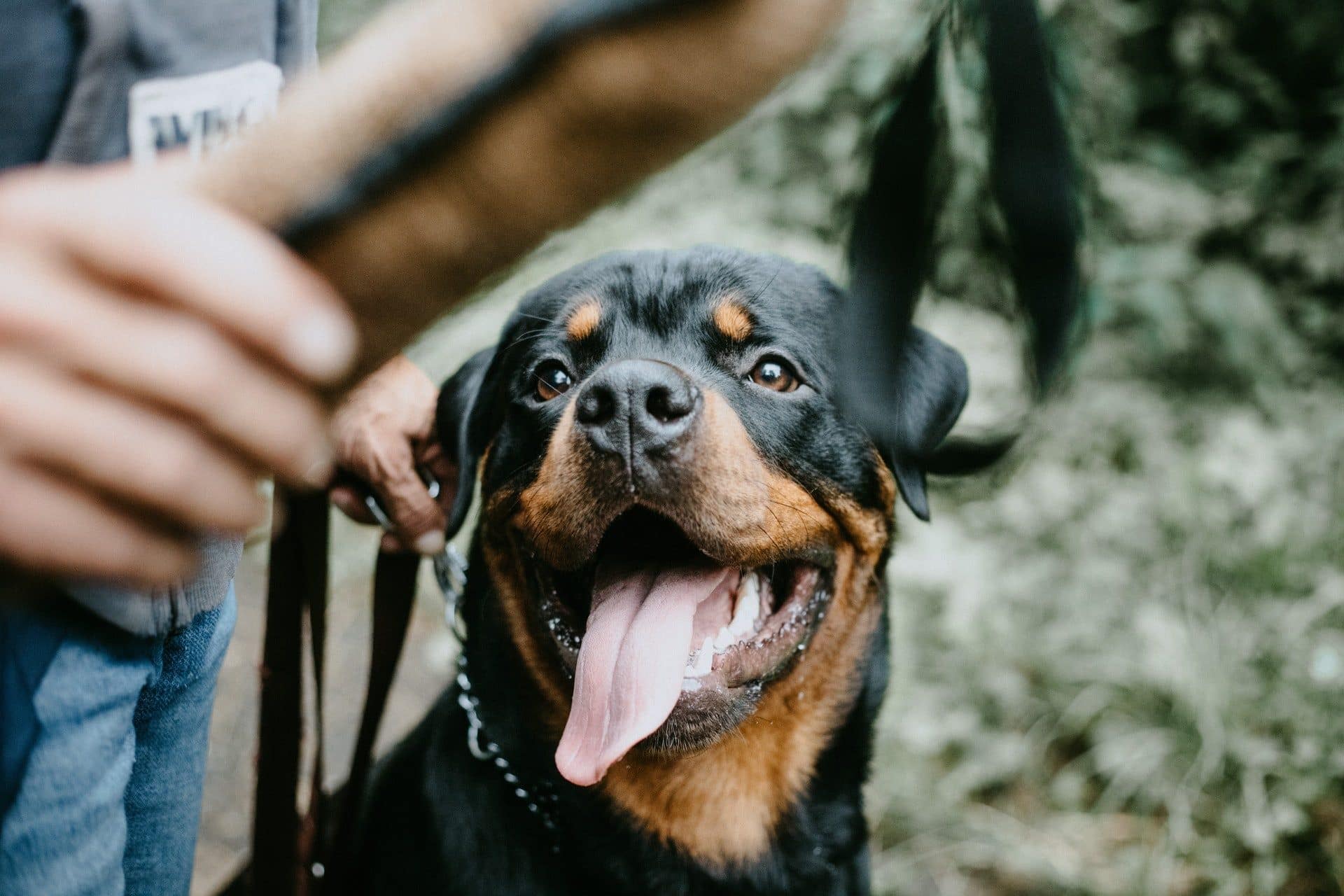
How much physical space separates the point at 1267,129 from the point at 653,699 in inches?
142

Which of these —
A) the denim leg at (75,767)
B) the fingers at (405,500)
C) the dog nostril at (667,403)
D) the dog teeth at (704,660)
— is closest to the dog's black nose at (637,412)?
the dog nostril at (667,403)

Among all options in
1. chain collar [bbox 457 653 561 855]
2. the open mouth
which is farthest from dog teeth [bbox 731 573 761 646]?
chain collar [bbox 457 653 561 855]

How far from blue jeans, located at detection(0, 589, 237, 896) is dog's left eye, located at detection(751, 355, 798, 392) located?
1.13 m

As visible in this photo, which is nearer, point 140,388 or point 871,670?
point 140,388

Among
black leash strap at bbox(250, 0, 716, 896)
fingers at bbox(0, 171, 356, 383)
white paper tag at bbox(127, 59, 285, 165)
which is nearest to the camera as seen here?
fingers at bbox(0, 171, 356, 383)

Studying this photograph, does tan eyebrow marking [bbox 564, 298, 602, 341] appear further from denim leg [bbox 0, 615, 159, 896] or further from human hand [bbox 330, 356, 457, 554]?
denim leg [bbox 0, 615, 159, 896]

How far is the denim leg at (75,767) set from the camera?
95cm

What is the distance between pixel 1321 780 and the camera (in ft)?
9.04

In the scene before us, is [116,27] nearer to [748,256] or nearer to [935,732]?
[748,256]

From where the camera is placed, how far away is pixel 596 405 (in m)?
1.60

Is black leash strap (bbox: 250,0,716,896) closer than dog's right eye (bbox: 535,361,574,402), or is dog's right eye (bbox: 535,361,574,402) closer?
black leash strap (bbox: 250,0,716,896)

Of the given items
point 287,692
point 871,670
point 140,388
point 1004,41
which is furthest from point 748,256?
point 140,388

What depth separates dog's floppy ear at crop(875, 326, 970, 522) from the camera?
1.74 metres

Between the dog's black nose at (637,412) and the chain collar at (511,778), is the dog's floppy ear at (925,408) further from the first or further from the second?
the chain collar at (511,778)
